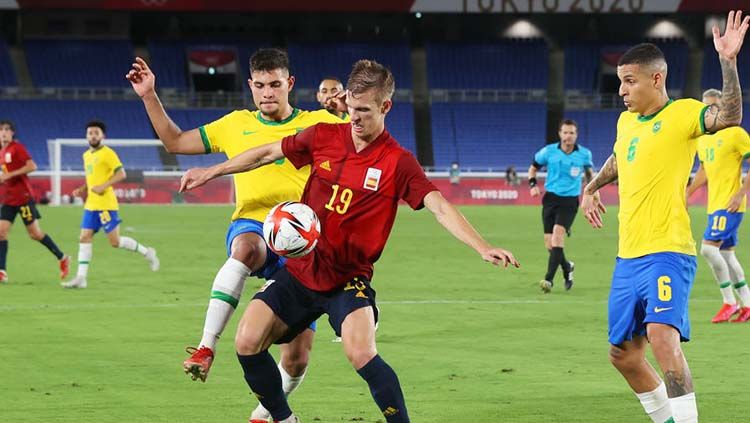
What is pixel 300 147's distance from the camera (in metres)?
6.51

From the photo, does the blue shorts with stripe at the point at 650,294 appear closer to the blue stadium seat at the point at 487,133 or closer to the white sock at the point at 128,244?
the white sock at the point at 128,244

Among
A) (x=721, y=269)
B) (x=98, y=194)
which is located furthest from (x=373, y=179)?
(x=98, y=194)

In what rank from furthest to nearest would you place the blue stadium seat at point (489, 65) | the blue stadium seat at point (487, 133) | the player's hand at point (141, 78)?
1. the blue stadium seat at point (489, 65)
2. the blue stadium seat at point (487, 133)
3. the player's hand at point (141, 78)

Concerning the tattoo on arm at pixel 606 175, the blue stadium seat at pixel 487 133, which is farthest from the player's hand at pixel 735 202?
the blue stadium seat at pixel 487 133

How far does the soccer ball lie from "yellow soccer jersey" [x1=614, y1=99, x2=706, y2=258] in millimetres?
1785

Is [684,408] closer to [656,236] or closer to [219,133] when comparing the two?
[656,236]

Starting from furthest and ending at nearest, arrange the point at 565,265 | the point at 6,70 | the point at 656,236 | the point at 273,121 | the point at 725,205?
the point at 6,70 < the point at 565,265 < the point at 725,205 < the point at 273,121 < the point at 656,236

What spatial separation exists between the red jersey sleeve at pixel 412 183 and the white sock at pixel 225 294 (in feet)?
5.22

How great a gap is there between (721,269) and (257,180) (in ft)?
21.2

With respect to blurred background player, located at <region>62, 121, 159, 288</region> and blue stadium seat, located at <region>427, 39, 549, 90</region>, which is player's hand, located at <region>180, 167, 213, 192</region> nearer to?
blurred background player, located at <region>62, 121, 159, 288</region>

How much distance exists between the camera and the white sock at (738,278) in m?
12.4

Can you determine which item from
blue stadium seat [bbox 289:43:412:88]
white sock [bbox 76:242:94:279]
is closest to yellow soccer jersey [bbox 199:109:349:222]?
white sock [bbox 76:242:94:279]

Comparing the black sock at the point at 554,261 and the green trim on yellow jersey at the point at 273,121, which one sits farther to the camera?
the black sock at the point at 554,261

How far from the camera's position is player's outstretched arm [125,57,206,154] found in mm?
6984
